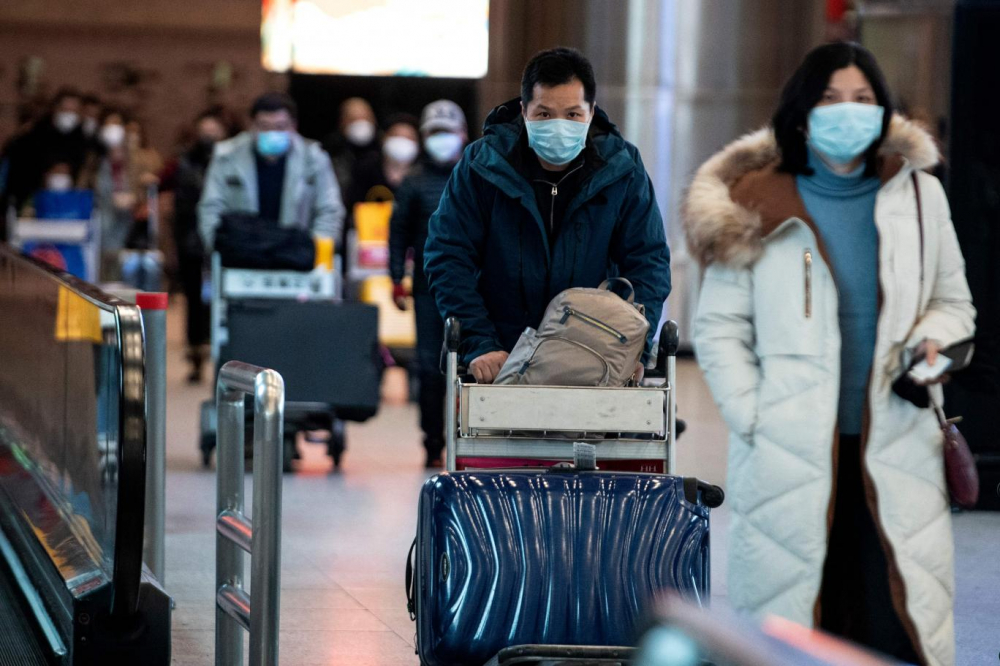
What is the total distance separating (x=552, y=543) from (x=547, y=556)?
32 mm

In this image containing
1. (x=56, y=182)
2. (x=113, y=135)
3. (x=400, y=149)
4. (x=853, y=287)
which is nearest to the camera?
(x=853, y=287)

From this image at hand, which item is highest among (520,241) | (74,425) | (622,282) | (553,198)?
(553,198)

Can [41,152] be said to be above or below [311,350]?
above

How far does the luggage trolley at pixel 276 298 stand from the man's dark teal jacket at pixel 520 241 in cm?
437

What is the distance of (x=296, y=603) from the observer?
5559 mm

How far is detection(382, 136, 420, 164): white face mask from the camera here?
1227cm

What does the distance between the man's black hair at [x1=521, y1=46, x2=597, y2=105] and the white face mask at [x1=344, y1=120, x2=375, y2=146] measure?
10469mm

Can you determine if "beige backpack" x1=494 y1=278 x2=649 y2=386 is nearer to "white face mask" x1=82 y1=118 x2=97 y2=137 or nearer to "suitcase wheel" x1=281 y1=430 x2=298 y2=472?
"suitcase wheel" x1=281 y1=430 x2=298 y2=472

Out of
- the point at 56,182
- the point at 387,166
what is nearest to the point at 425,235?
the point at 387,166

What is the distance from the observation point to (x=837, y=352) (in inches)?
144

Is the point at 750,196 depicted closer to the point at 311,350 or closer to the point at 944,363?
the point at 944,363

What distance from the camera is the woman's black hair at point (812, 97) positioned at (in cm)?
380

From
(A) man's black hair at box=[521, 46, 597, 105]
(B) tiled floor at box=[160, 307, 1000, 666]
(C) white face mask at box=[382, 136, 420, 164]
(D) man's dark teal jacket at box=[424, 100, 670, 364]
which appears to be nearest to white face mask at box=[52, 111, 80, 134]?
(C) white face mask at box=[382, 136, 420, 164]

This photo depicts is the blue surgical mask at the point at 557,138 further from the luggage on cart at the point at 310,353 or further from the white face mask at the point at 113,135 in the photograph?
the white face mask at the point at 113,135
